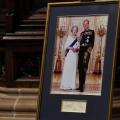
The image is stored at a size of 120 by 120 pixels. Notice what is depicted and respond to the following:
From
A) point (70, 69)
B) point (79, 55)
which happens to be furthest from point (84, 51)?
point (70, 69)

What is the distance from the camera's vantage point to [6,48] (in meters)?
3.98

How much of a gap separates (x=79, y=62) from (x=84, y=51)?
0.08 metres

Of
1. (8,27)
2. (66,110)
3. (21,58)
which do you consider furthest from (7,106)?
(66,110)

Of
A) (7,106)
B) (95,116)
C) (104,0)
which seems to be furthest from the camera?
(7,106)

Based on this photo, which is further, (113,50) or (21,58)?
(21,58)

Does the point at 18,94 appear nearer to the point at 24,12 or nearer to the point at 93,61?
the point at 24,12

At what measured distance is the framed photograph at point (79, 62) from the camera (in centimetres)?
303

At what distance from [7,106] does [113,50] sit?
4.18 ft

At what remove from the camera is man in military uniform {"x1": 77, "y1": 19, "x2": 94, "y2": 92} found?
10.2ft

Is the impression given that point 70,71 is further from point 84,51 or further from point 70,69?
point 84,51

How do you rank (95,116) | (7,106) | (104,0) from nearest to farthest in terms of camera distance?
1. (95,116)
2. (104,0)
3. (7,106)

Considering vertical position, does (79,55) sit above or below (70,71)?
above

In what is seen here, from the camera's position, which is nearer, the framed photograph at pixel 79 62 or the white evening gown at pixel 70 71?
the framed photograph at pixel 79 62

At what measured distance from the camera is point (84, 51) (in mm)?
3113
